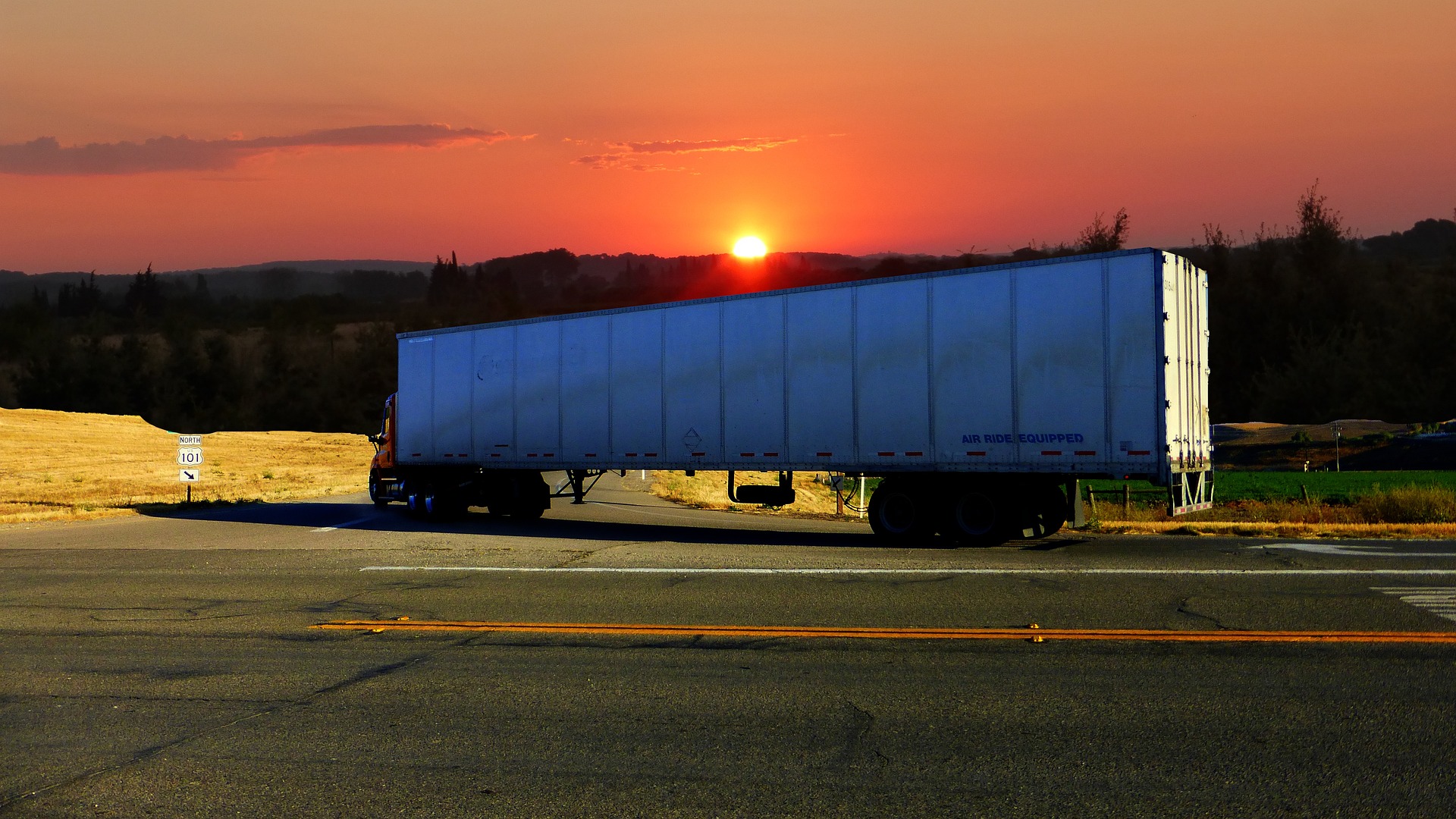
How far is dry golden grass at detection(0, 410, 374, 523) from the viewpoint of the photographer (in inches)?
1321

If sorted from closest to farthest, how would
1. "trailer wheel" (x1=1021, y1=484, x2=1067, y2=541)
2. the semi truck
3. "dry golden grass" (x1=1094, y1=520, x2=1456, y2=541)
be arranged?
the semi truck
"trailer wheel" (x1=1021, y1=484, x2=1067, y2=541)
"dry golden grass" (x1=1094, y1=520, x2=1456, y2=541)

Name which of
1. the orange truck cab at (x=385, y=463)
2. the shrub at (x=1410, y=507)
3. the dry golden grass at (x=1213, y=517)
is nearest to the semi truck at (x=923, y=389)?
the dry golden grass at (x=1213, y=517)

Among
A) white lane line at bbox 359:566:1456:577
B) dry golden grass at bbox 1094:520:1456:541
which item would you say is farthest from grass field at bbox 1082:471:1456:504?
white lane line at bbox 359:566:1456:577

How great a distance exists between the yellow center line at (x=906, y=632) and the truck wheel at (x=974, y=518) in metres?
7.74

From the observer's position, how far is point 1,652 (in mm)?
9602

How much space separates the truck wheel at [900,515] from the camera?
1789 cm

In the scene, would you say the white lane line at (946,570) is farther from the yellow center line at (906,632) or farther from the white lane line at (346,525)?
the white lane line at (346,525)

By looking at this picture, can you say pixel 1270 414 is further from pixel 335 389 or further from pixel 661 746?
pixel 335 389

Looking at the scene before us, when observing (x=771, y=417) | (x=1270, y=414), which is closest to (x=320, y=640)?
(x=771, y=417)

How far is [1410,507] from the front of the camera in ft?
78.2

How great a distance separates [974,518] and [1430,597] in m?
7.36

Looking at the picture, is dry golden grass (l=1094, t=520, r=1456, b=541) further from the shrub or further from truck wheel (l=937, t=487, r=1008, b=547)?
the shrub

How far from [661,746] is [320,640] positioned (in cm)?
460

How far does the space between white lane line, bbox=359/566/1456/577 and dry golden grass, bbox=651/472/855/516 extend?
1279 centimetres
